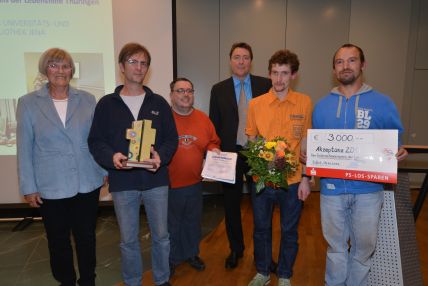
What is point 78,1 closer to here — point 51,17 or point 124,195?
point 51,17

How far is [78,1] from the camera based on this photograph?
374cm

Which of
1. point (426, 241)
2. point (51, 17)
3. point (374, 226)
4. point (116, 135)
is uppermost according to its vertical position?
point (51, 17)

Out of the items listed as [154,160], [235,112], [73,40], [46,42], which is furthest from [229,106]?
[46,42]

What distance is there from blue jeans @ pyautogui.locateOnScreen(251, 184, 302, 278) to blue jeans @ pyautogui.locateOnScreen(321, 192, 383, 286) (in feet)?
0.81

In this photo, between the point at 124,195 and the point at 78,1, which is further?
the point at 78,1

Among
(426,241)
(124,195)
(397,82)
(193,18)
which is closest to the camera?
(124,195)

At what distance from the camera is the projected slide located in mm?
3680

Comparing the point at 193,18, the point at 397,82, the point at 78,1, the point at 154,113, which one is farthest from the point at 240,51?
the point at 397,82

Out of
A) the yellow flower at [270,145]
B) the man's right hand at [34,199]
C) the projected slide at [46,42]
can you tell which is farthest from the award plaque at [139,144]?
the projected slide at [46,42]

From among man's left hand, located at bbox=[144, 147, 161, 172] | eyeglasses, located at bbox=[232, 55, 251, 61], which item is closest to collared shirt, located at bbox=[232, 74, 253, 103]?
eyeglasses, located at bbox=[232, 55, 251, 61]

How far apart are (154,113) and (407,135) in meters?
5.15

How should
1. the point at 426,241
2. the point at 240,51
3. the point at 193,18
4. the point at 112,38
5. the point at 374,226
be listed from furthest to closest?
the point at 193,18, the point at 112,38, the point at 426,241, the point at 240,51, the point at 374,226

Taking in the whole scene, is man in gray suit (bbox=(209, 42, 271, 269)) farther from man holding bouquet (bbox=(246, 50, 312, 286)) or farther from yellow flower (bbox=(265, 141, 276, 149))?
yellow flower (bbox=(265, 141, 276, 149))

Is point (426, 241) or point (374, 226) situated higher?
point (374, 226)
